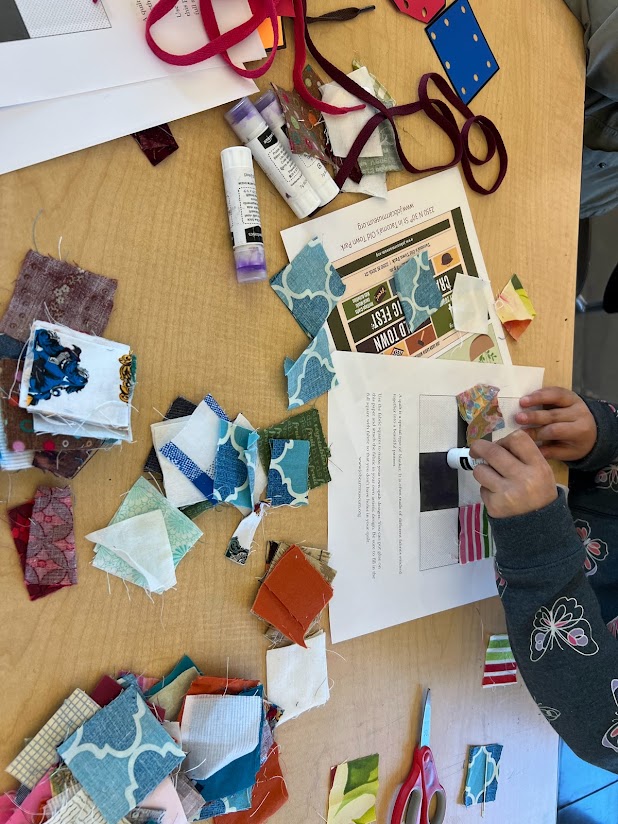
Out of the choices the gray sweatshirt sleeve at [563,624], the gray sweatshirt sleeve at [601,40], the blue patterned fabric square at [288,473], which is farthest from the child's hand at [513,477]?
the gray sweatshirt sleeve at [601,40]

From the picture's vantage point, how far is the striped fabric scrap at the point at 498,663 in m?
0.75

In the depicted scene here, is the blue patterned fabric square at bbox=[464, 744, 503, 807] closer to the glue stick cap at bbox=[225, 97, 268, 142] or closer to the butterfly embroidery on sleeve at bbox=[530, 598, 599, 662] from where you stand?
the butterfly embroidery on sleeve at bbox=[530, 598, 599, 662]

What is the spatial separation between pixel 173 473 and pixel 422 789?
1.60 ft

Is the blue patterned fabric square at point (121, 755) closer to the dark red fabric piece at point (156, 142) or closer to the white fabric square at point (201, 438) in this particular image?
the white fabric square at point (201, 438)

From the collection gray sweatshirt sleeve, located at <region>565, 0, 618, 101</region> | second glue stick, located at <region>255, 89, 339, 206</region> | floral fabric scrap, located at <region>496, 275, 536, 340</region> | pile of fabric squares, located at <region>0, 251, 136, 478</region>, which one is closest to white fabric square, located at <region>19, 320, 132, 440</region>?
pile of fabric squares, located at <region>0, 251, 136, 478</region>

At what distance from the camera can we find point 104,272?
0.47 meters

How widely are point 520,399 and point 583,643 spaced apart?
0.97 feet

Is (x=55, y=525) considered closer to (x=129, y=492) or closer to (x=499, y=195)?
(x=129, y=492)

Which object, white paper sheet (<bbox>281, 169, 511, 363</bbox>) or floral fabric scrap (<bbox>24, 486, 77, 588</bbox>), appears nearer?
floral fabric scrap (<bbox>24, 486, 77, 588</bbox>)

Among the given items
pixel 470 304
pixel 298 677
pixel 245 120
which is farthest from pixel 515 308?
pixel 298 677

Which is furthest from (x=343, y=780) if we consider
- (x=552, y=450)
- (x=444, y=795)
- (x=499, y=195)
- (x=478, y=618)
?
(x=499, y=195)

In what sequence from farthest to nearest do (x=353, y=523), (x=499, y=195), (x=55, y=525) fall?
(x=499, y=195), (x=353, y=523), (x=55, y=525)

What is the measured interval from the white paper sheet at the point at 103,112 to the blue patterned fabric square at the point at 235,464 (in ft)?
0.85

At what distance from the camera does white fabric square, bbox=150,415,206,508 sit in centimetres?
49
